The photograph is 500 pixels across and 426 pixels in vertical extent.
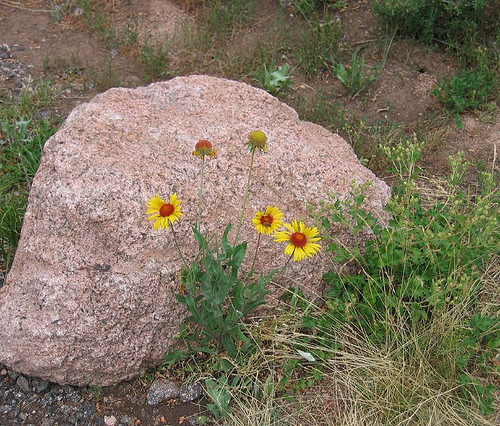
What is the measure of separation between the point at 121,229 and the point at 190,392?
0.81 meters

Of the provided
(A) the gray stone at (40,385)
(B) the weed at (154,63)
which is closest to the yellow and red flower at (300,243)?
(A) the gray stone at (40,385)

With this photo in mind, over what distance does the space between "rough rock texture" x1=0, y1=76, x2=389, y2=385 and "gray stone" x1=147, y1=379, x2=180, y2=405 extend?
4.2 inches

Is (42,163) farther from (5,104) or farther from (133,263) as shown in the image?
(5,104)

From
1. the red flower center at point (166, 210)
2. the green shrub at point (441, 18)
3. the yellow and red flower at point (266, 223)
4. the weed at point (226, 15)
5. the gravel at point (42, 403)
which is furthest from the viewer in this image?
the weed at point (226, 15)

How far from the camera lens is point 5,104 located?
454 centimetres

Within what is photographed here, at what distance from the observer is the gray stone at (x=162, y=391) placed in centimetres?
286

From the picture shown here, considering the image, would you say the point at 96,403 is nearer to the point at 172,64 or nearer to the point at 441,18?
the point at 172,64

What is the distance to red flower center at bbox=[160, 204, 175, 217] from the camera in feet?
7.98

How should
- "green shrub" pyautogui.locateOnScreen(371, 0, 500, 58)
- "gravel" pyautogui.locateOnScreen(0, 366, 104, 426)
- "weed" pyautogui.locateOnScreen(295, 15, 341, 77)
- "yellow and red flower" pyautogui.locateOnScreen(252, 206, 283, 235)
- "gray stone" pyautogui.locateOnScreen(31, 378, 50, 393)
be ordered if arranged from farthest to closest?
"weed" pyautogui.locateOnScreen(295, 15, 341, 77) < "green shrub" pyautogui.locateOnScreen(371, 0, 500, 58) < "gray stone" pyautogui.locateOnScreen(31, 378, 50, 393) < "gravel" pyautogui.locateOnScreen(0, 366, 104, 426) < "yellow and red flower" pyautogui.locateOnScreen(252, 206, 283, 235)

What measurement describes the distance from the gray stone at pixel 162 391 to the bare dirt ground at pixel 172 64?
2246 millimetres

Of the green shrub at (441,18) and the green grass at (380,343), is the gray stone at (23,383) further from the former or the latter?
the green shrub at (441,18)

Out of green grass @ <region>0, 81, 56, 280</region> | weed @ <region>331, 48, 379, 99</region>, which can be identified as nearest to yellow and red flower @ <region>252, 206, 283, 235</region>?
green grass @ <region>0, 81, 56, 280</region>

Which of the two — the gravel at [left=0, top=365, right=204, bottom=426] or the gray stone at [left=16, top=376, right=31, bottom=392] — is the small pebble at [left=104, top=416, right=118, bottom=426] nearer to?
the gravel at [left=0, top=365, right=204, bottom=426]

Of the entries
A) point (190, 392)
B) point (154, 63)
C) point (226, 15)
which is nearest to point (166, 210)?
point (190, 392)
